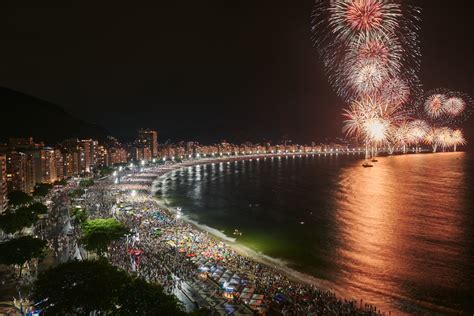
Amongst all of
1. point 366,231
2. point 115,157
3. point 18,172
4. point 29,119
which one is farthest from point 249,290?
point 29,119

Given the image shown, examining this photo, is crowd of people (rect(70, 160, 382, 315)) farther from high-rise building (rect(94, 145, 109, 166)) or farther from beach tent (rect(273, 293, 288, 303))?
high-rise building (rect(94, 145, 109, 166))

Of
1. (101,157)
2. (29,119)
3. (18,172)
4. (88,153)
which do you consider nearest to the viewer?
(18,172)

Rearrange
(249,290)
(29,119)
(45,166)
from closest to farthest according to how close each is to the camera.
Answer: (249,290), (45,166), (29,119)

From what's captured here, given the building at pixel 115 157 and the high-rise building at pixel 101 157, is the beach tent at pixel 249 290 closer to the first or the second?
the high-rise building at pixel 101 157

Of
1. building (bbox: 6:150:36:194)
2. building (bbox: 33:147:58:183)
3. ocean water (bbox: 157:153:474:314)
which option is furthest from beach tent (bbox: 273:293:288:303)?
building (bbox: 33:147:58:183)

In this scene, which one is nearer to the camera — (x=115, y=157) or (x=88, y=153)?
(x=88, y=153)

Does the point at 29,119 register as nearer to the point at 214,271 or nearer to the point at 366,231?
the point at 366,231

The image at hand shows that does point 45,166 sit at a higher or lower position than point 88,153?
lower

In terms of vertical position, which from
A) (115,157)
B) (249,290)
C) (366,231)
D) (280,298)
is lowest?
(366,231)
